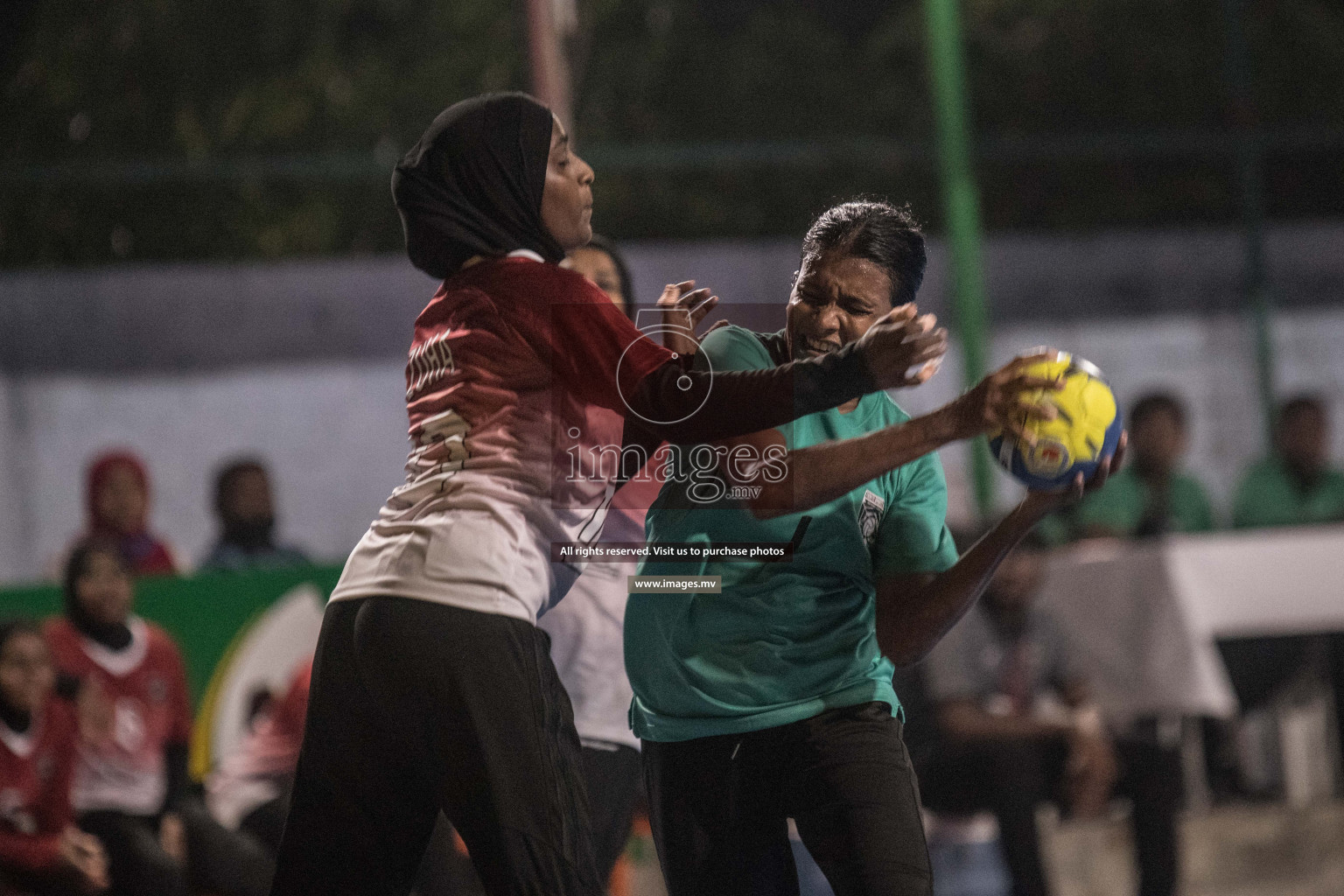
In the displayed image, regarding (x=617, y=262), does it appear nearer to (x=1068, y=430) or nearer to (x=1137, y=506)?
(x=1068, y=430)

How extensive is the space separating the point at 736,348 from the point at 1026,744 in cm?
392

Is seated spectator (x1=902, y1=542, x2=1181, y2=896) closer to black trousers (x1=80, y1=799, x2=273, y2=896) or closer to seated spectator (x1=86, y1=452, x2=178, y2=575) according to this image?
black trousers (x1=80, y1=799, x2=273, y2=896)

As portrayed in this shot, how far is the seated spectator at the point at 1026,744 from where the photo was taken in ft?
20.8

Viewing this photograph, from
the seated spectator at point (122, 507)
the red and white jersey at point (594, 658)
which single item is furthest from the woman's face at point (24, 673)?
the red and white jersey at point (594, 658)

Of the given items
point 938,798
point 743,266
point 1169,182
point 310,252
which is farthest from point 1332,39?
point 938,798

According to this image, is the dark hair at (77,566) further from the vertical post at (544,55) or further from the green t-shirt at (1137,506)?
the green t-shirt at (1137,506)

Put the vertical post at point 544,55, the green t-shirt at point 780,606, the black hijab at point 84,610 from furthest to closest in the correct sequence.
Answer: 1. the black hijab at point 84,610
2. the vertical post at point 544,55
3. the green t-shirt at point 780,606

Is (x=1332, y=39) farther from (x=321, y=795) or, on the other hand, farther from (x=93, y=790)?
(x=321, y=795)

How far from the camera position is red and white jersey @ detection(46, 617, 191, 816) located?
20.5 feet

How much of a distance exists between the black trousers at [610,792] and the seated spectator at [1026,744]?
2616 mm

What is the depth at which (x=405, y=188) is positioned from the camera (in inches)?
113

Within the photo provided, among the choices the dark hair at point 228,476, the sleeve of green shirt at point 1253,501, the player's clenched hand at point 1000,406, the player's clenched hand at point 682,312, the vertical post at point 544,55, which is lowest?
the sleeve of green shirt at point 1253,501

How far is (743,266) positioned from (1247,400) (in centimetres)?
438

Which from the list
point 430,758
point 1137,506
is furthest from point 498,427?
point 1137,506
